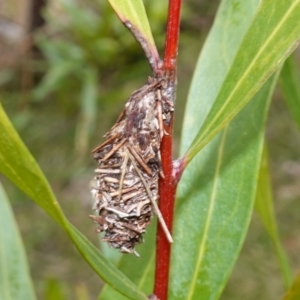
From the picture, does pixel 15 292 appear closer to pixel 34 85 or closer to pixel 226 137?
pixel 226 137

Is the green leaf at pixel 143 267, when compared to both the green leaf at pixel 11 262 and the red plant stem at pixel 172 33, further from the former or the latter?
the red plant stem at pixel 172 33

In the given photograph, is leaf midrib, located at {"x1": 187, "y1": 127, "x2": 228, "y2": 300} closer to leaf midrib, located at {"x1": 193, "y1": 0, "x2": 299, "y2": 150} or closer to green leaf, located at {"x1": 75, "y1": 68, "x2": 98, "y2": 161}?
leaf midrib, located at {"x1": 193, "y1": 0, "x2": 299, "y2": 150}

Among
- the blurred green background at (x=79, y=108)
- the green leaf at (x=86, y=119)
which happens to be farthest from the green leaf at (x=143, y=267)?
the green leaf at (x=86, y=119)

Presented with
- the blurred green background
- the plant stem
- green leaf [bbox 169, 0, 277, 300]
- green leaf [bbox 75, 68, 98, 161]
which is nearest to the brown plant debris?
the plant stem

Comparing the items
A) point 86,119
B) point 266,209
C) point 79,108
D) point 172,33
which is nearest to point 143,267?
point 266,209

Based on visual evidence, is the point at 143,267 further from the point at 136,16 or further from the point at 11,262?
the point at 136,16

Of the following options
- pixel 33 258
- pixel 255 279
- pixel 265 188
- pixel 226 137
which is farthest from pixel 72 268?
pixel 226 137
